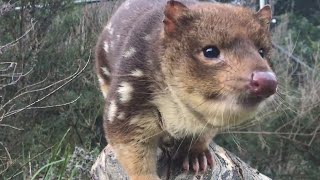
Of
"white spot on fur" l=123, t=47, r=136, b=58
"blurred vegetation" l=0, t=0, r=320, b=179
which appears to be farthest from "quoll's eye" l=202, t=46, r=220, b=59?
"blurred vegetation" l=0, t=0, r=320, b=179

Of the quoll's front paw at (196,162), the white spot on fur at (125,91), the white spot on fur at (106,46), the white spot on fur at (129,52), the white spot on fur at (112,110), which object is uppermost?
the white spot on fur at (129,52)

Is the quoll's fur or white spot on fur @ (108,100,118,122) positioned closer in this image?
the quoll's fur

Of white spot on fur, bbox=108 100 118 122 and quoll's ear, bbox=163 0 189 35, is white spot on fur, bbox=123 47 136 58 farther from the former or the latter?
quoll's ear, bbox=163 0 189 35

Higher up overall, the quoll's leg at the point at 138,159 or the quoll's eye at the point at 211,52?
the quoll's eye at the point at 211,52

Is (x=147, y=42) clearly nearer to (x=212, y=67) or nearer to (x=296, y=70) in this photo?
(x=212, y=67)

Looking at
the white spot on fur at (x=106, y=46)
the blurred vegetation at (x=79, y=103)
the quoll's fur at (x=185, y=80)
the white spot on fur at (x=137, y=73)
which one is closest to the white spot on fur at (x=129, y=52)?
the quoll's fur at (x=185, y=80)

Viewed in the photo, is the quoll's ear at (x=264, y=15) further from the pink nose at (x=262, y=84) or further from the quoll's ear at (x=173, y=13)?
the pink nose at (x=262, y=84)

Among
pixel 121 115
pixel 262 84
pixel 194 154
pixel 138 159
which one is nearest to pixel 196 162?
pixel 194 154

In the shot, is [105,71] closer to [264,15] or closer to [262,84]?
[264,15]
